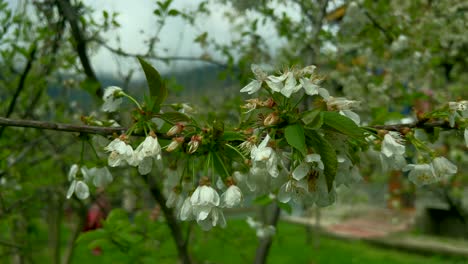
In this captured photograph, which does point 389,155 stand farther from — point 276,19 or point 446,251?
point 446,251

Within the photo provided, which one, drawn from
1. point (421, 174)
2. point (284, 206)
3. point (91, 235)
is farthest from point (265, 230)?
point (421, 174)

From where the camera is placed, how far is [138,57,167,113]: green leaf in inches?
41.9

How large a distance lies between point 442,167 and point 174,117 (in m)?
0.69

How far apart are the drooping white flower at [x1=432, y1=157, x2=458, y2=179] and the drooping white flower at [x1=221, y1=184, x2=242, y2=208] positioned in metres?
→ 0.51

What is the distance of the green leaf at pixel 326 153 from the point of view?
3.19 feet

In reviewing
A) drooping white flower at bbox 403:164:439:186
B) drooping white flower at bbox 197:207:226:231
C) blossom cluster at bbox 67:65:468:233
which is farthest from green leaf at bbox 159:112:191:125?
drooping white flower at bbox 403:164:439:186

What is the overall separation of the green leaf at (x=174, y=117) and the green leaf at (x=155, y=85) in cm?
3

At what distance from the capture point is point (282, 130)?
1068 mm

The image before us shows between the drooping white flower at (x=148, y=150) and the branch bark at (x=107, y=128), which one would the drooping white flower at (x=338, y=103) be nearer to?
the branch bark at (x=107, y=128)

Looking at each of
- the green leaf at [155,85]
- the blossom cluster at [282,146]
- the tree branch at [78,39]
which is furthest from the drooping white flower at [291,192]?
the tree branch at [78,39]

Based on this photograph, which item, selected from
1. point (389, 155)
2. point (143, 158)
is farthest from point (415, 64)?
point (143, 158)

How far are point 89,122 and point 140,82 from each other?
6.01 feet

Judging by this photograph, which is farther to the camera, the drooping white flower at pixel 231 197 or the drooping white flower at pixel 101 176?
the drooping white flower at pixel 101 176

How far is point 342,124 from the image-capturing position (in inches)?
37.9
